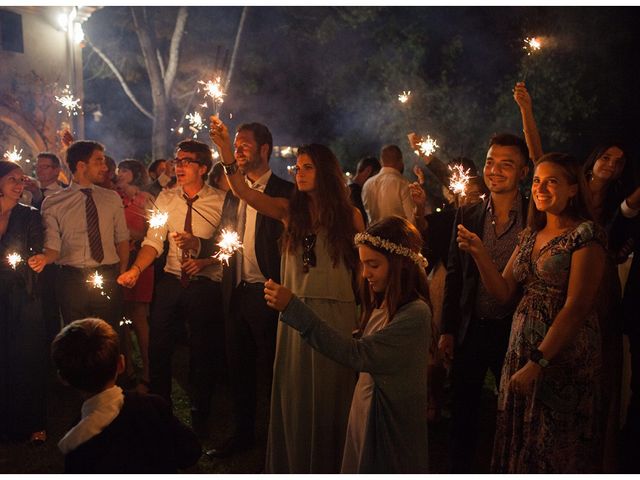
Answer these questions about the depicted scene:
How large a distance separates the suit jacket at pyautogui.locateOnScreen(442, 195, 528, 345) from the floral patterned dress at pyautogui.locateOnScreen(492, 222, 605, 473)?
687 mm

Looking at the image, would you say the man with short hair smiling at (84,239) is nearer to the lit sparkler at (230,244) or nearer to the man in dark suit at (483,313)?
the lit sparkler at (230,244)

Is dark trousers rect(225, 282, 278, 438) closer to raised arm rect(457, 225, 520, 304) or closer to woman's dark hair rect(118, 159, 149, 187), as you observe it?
raised arm rect(457, 225, 520, 304)

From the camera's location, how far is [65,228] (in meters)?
6.03

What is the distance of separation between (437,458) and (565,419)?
1829mm

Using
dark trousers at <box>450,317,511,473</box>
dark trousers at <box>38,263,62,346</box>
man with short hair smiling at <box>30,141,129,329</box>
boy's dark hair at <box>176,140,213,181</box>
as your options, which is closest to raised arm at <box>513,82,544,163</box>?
dark trousers at <box>450,317,511,473</box>

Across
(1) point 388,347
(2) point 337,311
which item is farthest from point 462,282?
(1) point 388,347

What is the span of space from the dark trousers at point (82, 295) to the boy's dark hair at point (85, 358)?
314 centimetres

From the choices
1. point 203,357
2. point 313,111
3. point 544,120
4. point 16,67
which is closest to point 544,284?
point 203,357

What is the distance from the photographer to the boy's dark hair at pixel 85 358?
9.77 ft

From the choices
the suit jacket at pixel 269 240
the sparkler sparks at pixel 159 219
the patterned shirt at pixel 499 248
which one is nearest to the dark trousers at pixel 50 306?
the sparkler sparks at pixel 159 219

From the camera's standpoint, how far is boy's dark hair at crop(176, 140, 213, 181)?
5.85 m

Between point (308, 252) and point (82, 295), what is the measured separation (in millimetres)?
2504

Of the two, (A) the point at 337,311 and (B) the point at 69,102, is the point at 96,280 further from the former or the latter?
→ (A) the point at 337,311

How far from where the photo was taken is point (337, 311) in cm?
459
